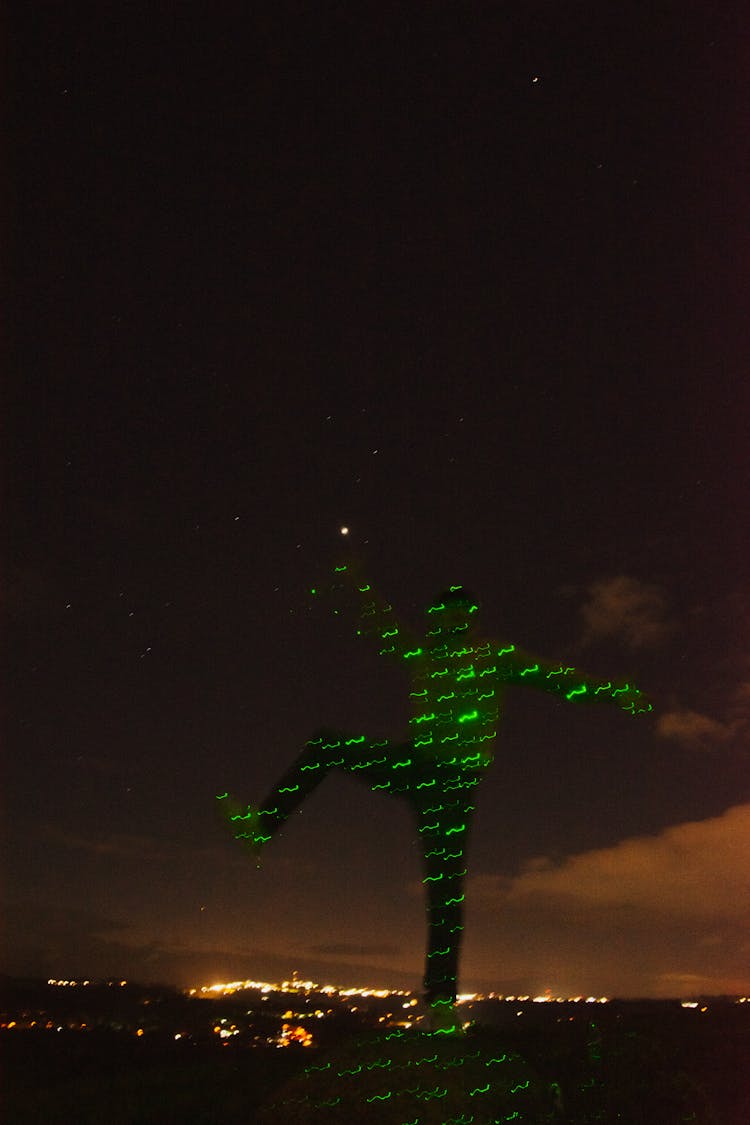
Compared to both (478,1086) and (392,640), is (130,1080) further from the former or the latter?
Answer: (392,640)

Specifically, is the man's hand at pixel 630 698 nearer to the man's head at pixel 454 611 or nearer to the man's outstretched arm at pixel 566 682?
the man's outstretched arm at pixel 566 682

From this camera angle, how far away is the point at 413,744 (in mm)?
5250

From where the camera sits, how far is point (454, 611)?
218 inches

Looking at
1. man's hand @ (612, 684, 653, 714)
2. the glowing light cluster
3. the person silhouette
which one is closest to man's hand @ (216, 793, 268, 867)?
the person silhouette

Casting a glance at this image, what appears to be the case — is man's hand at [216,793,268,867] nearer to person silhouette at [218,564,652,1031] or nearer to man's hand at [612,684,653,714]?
person silhouette at [218,564,652,1031]

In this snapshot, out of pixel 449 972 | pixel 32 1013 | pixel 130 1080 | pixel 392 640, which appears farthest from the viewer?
pixel 32 1013

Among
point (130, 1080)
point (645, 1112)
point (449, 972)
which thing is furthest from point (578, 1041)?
point (130, 1080)

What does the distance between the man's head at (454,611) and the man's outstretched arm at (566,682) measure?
0.87 feet

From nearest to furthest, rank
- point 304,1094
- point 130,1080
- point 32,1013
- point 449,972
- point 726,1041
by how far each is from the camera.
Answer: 1. point 304,1094
2. point 449,972
3. point 130,1080
4. point 726,1041
5. point 32,1013

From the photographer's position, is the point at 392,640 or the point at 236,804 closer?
the point at 236,804

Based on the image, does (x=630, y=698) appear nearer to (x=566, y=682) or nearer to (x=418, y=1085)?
(x=566, y=682)

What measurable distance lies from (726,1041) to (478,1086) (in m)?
3.22

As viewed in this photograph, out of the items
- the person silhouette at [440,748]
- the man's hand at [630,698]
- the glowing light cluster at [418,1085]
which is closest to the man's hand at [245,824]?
the person silhouette at [440,748]

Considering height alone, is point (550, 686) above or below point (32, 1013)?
above
